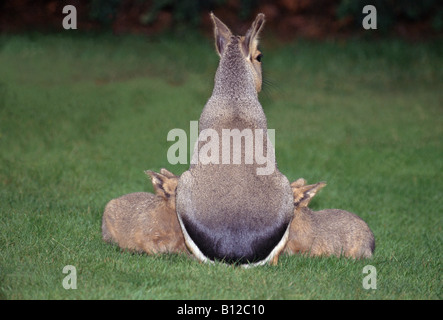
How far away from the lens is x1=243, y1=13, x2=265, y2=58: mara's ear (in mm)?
6719

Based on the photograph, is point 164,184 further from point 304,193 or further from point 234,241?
point 304,193

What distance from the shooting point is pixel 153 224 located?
684 centimetres

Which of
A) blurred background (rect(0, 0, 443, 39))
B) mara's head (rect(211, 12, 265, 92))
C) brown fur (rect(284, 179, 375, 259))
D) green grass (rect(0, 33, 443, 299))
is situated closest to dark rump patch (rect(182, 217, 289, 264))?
green grass (rect(0, 33, 443, 299))

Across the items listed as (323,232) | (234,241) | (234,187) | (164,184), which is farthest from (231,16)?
(234,241)

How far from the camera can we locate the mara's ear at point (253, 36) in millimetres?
6719

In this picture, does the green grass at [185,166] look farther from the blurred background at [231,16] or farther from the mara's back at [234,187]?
the blurred background at [231,16]

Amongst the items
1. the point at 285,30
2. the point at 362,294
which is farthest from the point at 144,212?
the point at 285,30

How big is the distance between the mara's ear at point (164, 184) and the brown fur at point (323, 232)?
3.98 feet

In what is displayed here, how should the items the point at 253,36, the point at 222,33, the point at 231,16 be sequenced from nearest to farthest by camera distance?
the point at 253,36 < the point at 222,33 < the point at 231,16

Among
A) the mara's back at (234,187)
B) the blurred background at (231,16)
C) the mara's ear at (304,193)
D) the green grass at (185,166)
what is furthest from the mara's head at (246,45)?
the blurred background at (231,16)

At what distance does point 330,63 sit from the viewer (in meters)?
17.7

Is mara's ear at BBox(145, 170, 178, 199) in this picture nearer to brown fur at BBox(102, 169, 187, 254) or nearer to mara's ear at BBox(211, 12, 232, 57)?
brown fur at BBox(102, 169, 187, 254)

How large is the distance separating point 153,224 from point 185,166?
14.4ft
